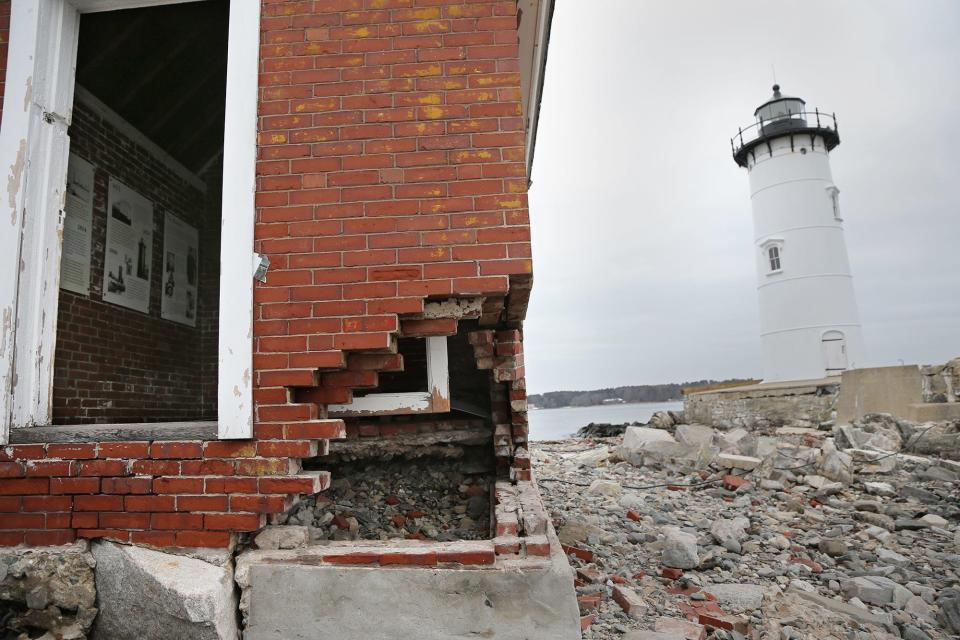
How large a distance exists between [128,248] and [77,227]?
2.16 feet

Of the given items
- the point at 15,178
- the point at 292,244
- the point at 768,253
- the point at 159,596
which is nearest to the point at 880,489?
the point at 292,244

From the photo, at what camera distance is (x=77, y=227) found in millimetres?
4727

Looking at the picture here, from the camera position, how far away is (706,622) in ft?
11.8

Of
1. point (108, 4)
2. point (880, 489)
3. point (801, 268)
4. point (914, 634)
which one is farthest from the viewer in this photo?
point (801, 268)

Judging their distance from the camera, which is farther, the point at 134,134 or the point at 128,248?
the point at 134,134

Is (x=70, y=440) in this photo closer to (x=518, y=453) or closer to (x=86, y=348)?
(x=86, y=348)

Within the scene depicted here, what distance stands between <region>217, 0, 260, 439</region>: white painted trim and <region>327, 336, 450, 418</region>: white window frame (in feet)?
2.50

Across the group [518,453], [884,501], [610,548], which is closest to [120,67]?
[518,453]

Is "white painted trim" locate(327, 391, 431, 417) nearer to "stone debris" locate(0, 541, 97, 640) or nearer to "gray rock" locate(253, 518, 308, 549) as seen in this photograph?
"gray rock" locate(253, 518, 308, 549)

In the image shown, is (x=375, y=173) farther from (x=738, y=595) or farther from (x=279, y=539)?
(x=738, y=595)

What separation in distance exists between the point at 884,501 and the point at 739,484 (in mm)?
1597

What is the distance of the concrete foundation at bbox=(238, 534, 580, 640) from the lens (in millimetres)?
2631

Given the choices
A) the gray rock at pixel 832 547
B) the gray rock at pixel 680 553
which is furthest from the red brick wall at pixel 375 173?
the gray rock at pixel 832 547

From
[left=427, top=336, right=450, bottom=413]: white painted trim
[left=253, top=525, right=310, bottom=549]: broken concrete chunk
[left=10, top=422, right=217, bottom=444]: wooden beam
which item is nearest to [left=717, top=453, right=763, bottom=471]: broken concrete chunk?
[left=427, top=336, right=450, bottom=413]: white painted trim
